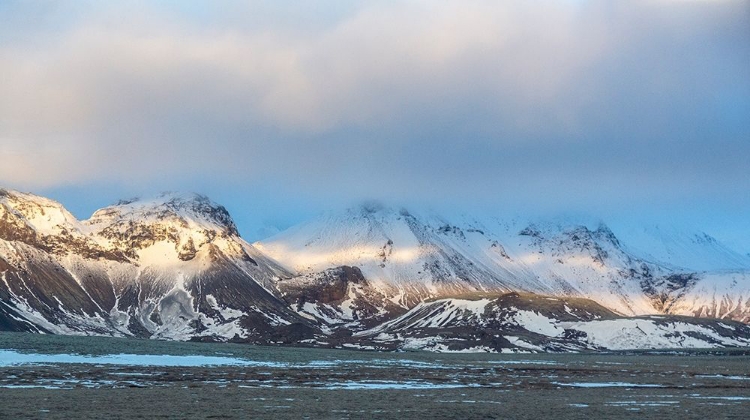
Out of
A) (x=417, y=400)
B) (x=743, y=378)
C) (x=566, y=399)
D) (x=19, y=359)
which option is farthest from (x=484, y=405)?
(x=19, y=359)

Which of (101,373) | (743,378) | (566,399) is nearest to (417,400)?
(566,399)

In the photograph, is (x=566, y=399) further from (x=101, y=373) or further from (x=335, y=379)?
(x=101, y=373)

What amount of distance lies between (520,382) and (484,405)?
4734 cm

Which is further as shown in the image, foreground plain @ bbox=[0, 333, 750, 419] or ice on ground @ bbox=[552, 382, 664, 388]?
ice on ground @ bbox=[552, 382, 664, 388]

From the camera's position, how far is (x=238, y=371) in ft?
534

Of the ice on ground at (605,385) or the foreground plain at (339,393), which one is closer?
the foreground plain at (339,393)

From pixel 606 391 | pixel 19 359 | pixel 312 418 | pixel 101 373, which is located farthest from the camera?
pixel 19 359

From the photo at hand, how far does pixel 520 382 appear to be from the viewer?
149 m

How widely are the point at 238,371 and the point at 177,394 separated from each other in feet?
180

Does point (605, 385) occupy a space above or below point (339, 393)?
below

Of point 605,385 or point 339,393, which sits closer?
point 339,393

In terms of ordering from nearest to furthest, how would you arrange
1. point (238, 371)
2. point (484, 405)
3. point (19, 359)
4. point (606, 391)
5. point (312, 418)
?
point (312, 418)
point (484, 405)
point (606, 391)
point (238, 371)
point (19, 359)

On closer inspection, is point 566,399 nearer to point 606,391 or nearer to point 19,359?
point 606,391

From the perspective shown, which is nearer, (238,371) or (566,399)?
(566,399)
